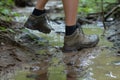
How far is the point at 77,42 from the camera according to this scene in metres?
3.39

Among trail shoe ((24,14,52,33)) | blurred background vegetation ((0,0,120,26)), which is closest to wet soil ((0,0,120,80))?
trail shoe ((24,14,52,33))

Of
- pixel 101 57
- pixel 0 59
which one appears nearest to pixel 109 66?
pixel 101 57

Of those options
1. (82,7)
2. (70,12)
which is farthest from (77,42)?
(82,7)

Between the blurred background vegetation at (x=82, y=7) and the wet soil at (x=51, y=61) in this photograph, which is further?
the blurred background vegetation at (x=82, y=7)

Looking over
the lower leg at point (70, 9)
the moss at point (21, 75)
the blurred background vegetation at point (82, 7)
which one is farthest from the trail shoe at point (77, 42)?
the blurred background vegetation at point (82, 7)

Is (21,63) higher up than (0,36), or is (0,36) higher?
(0,36)

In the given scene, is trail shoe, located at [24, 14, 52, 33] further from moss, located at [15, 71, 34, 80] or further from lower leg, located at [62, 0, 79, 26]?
moss, located at [15, 71, 34, 80]

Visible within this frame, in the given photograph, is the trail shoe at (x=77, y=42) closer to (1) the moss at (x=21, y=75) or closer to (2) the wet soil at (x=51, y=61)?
(2) the wet soil at (x=51, y=61)

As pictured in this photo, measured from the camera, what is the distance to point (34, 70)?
269 centimetres

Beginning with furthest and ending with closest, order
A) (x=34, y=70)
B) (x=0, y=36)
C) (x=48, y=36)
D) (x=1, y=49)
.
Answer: (x=48, y=36) < (x=0, y=36) < (x=1, y=49) < (x=34, y=70)

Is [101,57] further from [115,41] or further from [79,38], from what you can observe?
[115,41]

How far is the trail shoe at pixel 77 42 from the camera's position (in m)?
3.33

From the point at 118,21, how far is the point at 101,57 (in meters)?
2.19

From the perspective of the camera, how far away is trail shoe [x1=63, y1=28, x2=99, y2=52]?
3.33 meters
